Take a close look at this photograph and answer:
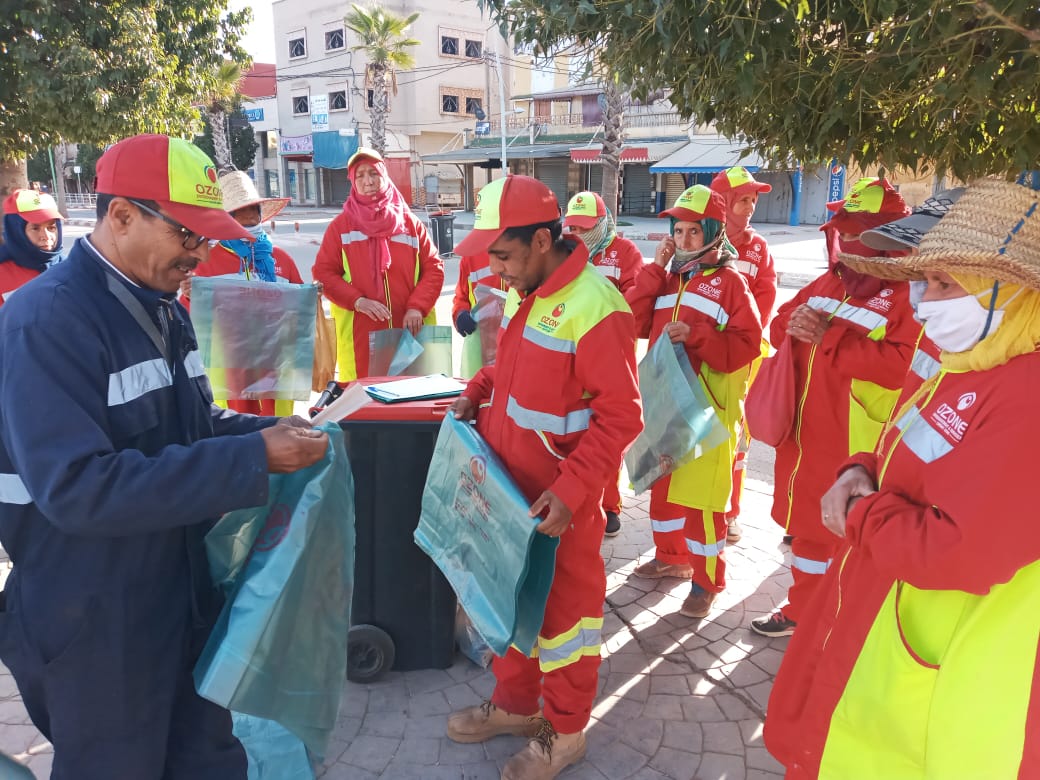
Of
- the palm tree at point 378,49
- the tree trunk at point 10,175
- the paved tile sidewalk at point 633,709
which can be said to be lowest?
the paved tile sidewalk at point 633,709

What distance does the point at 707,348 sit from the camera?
3.77 m

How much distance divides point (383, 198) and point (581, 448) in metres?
3.16

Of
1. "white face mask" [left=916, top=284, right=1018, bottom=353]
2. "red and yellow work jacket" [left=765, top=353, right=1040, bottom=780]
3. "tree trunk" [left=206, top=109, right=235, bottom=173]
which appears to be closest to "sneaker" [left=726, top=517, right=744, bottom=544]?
"red and yellow work jacket" [left=765, top=353, right=1040, bottom=780]

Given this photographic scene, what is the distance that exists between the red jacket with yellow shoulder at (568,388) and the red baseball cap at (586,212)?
2.31 meters

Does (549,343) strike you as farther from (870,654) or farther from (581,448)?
(870,654)

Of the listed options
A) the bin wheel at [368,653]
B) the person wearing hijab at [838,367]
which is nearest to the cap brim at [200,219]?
the bin wheel at [368,653]

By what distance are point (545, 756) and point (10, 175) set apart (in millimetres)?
6562

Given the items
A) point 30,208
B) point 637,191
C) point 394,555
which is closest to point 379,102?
point 637,191

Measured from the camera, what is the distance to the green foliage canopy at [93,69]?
17.4 feet

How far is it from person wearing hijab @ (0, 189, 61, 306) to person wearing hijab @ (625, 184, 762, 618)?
4.16m

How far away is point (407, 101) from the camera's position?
137ft

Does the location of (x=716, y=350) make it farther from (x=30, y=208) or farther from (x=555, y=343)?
(x=30, y=208)

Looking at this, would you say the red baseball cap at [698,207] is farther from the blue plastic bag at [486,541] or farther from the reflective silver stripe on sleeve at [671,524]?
the blue plastic bag at [486,541]

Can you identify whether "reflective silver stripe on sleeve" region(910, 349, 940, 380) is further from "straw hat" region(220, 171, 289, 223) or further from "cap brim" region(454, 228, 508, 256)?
"straw hat" region(220, 171, 289, 223)
